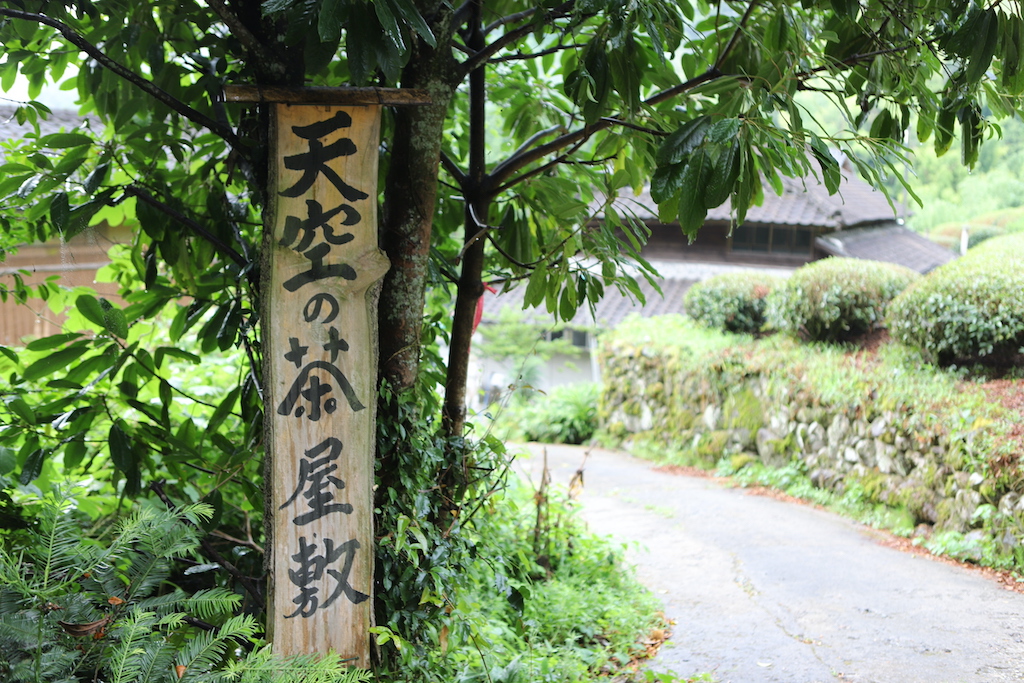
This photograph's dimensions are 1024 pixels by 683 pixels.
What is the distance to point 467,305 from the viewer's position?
108 inches

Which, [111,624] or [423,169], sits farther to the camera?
[423,169]

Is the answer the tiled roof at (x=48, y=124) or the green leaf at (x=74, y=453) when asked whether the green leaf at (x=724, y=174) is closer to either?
the green leaf at (x=74, y=453)

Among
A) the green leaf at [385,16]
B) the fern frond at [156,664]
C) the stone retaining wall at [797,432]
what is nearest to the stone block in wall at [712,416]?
the stone retaining wall at [797,432]

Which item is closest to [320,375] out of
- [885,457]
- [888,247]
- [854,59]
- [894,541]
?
[854,59]

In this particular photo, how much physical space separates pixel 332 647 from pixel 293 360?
835 mm

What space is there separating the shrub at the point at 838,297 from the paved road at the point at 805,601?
2308mm

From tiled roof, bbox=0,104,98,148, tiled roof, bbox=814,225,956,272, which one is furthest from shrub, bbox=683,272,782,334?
tiled roof, bbox=0,104,98,148

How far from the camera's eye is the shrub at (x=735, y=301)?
9.80 metres

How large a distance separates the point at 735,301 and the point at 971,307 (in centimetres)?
395

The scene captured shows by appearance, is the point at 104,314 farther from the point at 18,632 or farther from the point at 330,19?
the point at 330,19

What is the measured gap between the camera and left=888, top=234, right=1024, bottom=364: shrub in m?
5.77

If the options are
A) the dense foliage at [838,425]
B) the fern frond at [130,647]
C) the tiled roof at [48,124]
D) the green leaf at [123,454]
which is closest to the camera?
the fern frond at [130,647]

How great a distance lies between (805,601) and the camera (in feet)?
14.4

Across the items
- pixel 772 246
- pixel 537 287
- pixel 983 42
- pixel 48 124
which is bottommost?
pixel 537 287
